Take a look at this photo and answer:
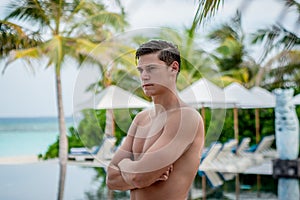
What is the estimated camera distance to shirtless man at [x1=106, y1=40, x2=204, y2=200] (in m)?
1.36

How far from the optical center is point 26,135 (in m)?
34.9

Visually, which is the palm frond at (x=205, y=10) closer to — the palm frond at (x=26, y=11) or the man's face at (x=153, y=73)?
the man's face at (x=153, y=73)

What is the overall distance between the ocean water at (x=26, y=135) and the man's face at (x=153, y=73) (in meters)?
27.5

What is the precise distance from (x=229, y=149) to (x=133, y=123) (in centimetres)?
923

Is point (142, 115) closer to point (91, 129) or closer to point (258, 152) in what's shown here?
point (91, 129)

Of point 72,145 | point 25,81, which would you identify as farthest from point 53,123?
point 72,145

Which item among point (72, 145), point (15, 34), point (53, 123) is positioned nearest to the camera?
point (15, 34)

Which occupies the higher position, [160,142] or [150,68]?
[150,68]

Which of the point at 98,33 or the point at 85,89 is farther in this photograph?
the point at 98,33

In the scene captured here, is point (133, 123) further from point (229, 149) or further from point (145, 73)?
point (229, 149)

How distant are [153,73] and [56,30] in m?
12.4

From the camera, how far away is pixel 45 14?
13.0m

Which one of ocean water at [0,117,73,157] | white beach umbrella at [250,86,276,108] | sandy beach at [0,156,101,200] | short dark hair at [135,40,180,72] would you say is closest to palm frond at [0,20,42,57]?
sandy beach at [0,156,101,200]

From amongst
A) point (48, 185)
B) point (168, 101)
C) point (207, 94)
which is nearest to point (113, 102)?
point (168, 101)
